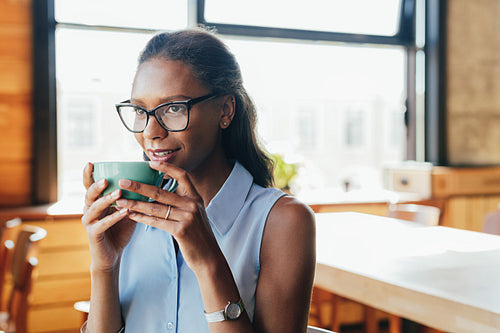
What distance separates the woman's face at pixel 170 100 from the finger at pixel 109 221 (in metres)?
0.17

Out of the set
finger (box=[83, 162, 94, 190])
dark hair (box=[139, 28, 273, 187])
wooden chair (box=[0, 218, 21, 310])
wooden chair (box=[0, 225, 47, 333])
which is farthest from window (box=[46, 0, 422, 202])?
finger (box=[83, 162, 94, 190])

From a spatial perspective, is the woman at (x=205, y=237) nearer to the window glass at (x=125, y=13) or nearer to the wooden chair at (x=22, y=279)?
the wooden chair at (x=22, y=279)

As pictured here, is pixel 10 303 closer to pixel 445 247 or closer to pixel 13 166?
pixel 13 166

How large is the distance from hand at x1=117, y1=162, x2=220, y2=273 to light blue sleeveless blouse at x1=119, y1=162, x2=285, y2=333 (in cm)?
19

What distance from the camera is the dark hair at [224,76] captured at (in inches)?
39.7

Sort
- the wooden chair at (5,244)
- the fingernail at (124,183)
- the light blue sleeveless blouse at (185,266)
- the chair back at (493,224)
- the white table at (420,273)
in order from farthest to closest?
the chair back at (493,224) < the wooden chair at (5,244) < the white table at (420,273) < the light blue sleeveless blouse at (185,266) < the fingernail at (124,183)

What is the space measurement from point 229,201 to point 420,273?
25.2 inches

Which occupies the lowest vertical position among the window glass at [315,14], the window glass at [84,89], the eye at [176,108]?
the eye at [176,108]

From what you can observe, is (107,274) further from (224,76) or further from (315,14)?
(315,14)

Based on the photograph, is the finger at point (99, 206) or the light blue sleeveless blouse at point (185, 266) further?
the light blue sleeveless blouse at point (185, 266)

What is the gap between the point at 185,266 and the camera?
39.7 inches

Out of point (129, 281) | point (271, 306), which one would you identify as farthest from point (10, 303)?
point (271, 306)

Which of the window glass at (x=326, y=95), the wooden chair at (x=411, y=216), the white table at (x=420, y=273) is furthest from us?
the window glass at (x=326, y=95)

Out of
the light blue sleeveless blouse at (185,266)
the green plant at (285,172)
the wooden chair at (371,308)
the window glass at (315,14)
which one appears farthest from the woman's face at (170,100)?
the window glass at (315,14)
